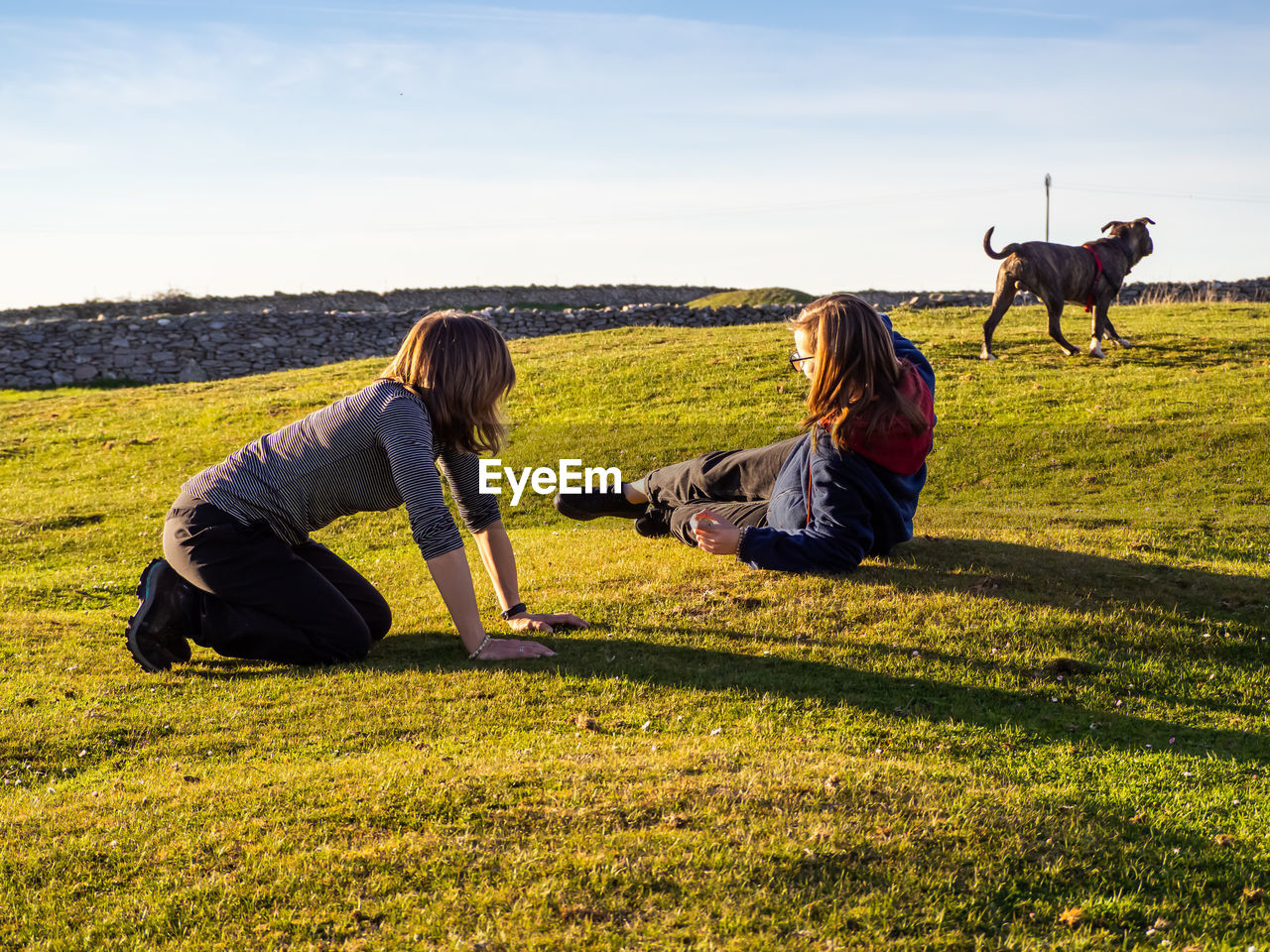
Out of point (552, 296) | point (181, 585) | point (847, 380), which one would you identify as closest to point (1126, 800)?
point (847, 380)

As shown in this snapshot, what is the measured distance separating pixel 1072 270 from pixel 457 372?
1537cm

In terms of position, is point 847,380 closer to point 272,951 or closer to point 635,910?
point 635,910

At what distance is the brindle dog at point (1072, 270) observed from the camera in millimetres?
17625

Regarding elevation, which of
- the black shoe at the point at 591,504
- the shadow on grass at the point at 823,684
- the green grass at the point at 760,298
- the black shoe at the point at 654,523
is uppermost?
the green grass at the point at 760,298

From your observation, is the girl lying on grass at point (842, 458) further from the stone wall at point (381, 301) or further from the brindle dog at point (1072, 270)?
the stone wall at point (381, 301)

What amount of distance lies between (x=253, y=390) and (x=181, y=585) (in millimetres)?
17871

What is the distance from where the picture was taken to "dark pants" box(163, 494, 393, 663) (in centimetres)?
539

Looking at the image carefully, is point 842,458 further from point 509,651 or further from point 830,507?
point 509,651

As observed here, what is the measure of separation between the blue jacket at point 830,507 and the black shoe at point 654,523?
1.54 metres

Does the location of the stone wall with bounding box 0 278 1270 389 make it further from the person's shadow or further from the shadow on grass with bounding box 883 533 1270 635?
the person's shadow

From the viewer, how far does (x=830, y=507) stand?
5.95 m

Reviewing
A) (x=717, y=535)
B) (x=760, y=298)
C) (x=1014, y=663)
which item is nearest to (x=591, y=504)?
(x=717, y=535)

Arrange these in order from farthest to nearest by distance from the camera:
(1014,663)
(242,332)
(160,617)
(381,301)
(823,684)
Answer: (381,301)
(242,332)
(160,617)
(1014,663)
(823,684)

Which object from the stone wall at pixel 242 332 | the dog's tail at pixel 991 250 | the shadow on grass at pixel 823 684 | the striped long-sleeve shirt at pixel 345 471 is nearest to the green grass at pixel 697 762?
the shadow on grass at pixel 823 684
